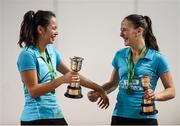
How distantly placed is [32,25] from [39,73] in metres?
0.30

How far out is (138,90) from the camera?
7.43 ft

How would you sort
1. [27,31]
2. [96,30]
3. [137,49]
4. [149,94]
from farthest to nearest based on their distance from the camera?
1. [96,30]
2. [137,49]
3. [27,31]
4. [149,94]

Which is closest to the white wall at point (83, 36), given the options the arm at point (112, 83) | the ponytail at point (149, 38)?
the arm at point (112, 83)

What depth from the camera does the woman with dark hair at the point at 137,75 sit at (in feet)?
7.41

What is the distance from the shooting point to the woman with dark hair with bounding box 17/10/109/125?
209 cm

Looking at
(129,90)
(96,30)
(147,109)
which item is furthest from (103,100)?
(96,30)

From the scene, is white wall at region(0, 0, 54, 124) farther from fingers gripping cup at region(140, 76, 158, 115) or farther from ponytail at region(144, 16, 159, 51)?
fingers gripping cup at region(140, 76, 158, 115)

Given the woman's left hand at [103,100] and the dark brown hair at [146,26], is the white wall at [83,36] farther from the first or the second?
the dark brown hair at [146,26]

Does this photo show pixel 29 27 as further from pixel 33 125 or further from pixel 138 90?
pixel 138 90

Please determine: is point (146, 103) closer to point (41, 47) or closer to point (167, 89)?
point (167, 89)

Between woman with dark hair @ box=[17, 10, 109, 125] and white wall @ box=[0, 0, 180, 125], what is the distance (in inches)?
100

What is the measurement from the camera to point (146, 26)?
2.42 m

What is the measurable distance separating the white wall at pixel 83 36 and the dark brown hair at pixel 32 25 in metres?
2.61

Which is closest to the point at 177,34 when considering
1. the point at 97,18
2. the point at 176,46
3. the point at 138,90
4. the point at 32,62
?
the point at 176,46
